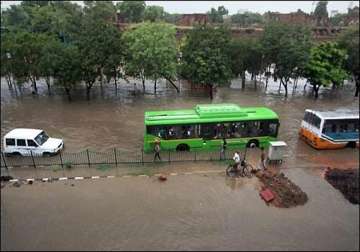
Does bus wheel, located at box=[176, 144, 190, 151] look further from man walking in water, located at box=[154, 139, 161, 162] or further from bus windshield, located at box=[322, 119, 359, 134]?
bus windshield, located at box=[322, 119, 359, 134]

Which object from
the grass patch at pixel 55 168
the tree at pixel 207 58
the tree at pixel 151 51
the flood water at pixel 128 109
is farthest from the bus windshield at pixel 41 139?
the tree at pixel 207 58

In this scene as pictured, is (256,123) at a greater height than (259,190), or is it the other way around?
(256,123)

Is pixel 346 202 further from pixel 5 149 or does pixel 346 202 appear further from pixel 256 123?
pixel 5 149

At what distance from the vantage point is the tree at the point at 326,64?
1241 inches

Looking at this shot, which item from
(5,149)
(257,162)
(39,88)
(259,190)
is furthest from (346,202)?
(39,88)

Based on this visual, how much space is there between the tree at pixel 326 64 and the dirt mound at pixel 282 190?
59.5ft

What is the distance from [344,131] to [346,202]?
683 centimetres

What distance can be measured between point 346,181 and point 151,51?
2066 centimetres

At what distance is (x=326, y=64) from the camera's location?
103 feet

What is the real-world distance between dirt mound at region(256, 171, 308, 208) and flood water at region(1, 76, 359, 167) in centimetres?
321

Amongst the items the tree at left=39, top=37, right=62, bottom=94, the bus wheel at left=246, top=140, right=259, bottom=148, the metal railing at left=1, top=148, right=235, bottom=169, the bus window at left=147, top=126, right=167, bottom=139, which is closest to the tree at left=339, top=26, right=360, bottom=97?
the bus wheel at left=246, top=140, right=259, bottom=148

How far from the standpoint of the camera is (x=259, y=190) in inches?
651

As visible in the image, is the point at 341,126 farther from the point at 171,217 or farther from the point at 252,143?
the point at 171,217

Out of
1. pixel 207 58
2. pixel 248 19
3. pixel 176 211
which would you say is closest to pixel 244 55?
pixel 207 58
